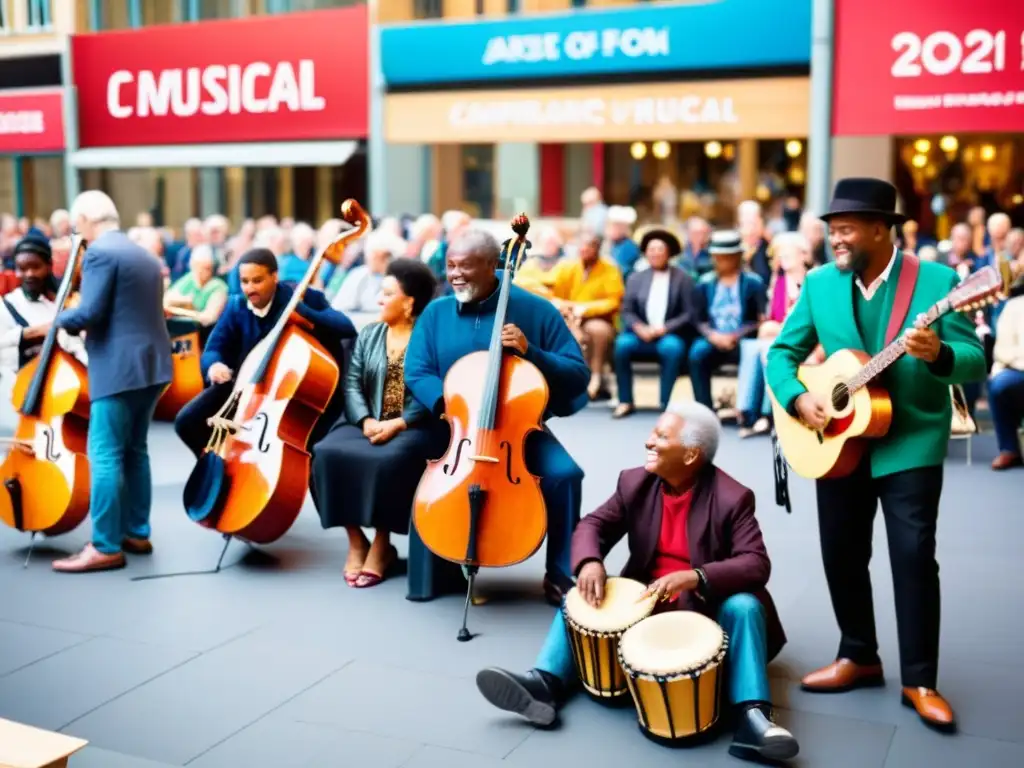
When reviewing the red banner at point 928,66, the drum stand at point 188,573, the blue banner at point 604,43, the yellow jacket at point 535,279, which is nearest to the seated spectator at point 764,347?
the yellow jacket at point 535,279

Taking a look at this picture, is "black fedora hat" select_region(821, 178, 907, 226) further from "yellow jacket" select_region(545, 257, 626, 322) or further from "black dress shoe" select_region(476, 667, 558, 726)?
"yellow jacket" select_region(545, 257, 626, 322)

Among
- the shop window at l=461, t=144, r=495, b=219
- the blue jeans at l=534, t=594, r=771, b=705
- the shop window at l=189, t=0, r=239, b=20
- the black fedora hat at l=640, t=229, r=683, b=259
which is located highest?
the shop window at l=189, t=0, r=239, b=20

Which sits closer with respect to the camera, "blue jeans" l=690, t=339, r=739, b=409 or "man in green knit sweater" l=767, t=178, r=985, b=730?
"man in green knit sweater" l=767, t=178, r=985, b=730

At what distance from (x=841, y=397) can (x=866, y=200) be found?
59 centimetres

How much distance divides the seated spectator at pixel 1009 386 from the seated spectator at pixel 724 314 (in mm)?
1806

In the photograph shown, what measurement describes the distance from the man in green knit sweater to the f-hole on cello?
2.14 m

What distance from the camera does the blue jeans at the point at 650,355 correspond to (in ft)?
30.2

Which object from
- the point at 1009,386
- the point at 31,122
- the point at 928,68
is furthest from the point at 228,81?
the point at 1009,386

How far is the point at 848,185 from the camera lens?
4016mm

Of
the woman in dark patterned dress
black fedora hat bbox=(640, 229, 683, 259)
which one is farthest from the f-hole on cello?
black fedora hat bbox=(640, 229, 683, 259)

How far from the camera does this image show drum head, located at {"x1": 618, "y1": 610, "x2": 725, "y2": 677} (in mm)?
3662

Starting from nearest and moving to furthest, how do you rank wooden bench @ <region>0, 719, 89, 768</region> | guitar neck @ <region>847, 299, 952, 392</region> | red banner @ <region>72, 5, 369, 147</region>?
1. wooden bench @ <region>0, 719, 89, 768</region>
2. guitar neck @ <region>847, 299, 952, 392</region>
3. red banner @ <region>72, 5, 369, 147</region>

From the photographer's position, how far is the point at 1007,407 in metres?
7.61

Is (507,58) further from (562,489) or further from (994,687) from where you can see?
(994,687)
